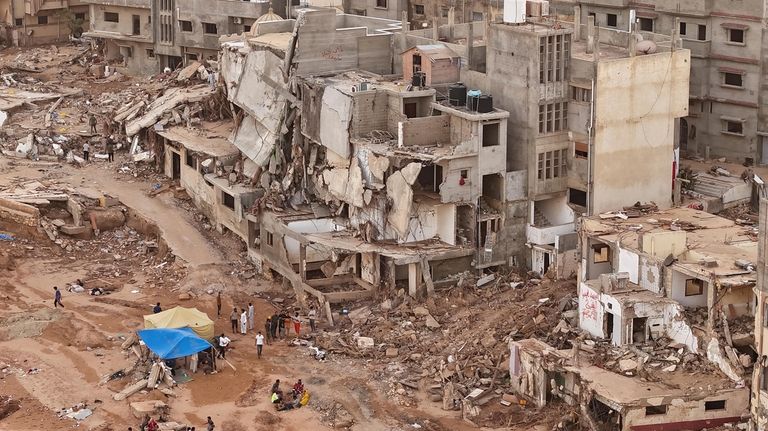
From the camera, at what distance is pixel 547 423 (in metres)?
57.8

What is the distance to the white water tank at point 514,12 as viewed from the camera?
6856 centimetres

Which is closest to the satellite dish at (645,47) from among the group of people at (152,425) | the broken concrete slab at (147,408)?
the group of people at (152,425)

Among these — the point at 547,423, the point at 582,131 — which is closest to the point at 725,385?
the point at 547,423

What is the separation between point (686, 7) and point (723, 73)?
128 inches

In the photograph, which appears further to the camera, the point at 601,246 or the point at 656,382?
the point at 601,246

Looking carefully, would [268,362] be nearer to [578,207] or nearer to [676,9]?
[578,207]

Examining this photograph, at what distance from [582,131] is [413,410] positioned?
13.9 metres

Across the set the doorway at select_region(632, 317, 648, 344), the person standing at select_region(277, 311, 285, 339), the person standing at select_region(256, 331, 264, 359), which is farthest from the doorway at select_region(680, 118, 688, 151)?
the person standing at select_region(256, 331, 264, 359)

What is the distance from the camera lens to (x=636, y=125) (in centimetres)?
6750

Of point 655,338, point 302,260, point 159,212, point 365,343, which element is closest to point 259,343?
point 365,343

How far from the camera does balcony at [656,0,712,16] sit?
77625 millimetres

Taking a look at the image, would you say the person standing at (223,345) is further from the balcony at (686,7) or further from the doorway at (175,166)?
the balcony at (686,7)

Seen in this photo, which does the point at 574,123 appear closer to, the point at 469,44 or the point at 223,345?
the point at 469,44

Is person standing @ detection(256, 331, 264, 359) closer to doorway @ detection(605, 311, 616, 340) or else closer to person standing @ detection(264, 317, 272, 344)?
person standing @ detection(264, 317, 272, 344)
